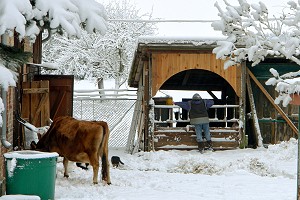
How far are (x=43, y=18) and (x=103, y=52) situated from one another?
34.3 metres

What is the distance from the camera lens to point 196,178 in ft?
35.7

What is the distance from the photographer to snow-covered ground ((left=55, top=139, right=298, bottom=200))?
8820mm

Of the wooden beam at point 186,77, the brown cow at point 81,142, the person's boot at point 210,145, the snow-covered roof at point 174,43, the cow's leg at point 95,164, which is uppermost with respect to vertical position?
the snow-covered roof at point 174,43

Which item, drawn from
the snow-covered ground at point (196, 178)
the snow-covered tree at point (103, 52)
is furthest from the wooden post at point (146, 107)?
the snow-covered tree at point (103, 52)

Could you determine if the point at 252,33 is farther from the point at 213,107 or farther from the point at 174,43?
the point at 213,107

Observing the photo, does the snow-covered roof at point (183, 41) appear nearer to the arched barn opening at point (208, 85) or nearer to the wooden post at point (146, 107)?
the wooden post at point (146, 107)

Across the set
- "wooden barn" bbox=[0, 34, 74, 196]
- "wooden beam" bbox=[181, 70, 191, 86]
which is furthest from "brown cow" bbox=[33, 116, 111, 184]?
"wooden beam" bbox=[181, 70, 191, 86]

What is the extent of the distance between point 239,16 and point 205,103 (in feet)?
29.3

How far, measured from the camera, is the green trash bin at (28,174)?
7.27 m

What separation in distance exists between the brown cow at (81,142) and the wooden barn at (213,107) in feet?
18.3

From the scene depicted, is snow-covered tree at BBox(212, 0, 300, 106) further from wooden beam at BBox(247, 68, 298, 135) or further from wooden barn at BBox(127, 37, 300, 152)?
wooden beam at BBox(247, 68, 298, 135)

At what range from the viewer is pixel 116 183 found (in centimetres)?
977

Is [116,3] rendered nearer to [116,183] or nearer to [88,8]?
[116,183]

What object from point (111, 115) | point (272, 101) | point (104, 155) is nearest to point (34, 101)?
point (104, 155)
